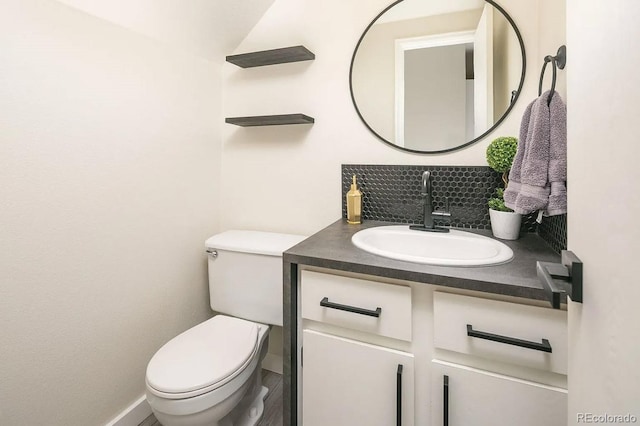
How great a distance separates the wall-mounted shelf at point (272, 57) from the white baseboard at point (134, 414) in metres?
1.79

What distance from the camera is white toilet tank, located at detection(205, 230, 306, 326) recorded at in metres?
1.48

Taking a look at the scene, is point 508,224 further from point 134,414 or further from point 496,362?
point 134,414

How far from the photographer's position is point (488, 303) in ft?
2.64

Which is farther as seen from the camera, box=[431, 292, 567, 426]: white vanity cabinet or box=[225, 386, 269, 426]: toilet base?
box=[225, 386, 269, 426]: toilet base

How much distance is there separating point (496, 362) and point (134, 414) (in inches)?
61.8

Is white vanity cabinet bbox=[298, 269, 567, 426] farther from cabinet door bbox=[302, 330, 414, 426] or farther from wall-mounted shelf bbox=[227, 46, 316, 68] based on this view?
wall-mounted shelf bbox=[227, 46, 316, 68]

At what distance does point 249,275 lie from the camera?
1.52 m

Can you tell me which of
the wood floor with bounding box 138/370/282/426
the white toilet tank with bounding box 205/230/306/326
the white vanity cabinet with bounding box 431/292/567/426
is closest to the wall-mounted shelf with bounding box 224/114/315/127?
the white toilet tank with bounding box 205/230/306/326

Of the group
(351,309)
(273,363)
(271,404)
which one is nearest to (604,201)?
(351,309)

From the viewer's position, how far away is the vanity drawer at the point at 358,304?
908mm

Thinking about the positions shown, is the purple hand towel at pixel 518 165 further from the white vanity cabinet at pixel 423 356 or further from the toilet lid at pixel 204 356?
the toilet lid at pixel 204 356

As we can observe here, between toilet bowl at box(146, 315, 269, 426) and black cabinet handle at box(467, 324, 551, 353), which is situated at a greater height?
black cabinet handle at box(467, 324, 551, 353)

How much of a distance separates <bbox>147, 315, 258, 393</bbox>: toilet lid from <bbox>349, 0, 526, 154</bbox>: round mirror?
1.15 meters

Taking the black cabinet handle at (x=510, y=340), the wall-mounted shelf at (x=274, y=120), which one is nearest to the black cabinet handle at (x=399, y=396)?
the black cabinet handle at (x=510, y=340)
